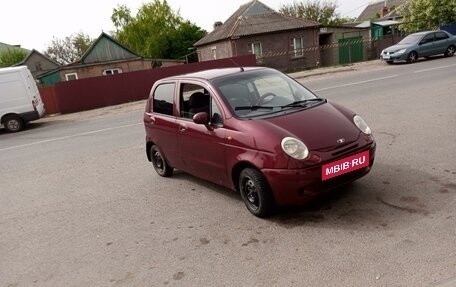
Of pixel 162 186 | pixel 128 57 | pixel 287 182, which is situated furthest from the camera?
pixel 128 57

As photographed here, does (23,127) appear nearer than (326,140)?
No

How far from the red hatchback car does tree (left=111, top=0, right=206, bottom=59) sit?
50.7 m

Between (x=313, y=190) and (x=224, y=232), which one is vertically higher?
(x=313, y=190)

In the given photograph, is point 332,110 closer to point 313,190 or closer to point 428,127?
point 313,190

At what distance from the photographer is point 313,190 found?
4012 mm

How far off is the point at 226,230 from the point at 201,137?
→ 4.15 ft

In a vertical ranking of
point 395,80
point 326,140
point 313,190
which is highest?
point 326,140

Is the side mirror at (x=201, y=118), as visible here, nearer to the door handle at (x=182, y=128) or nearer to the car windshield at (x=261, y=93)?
the car windshield at (x=261, y=93)

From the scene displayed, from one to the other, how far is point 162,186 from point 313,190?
8.67 ft

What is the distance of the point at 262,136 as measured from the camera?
413 centimetres

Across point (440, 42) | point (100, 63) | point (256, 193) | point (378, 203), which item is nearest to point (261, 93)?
point (256, 193)

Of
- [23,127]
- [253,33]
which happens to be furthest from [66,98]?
[253,33]

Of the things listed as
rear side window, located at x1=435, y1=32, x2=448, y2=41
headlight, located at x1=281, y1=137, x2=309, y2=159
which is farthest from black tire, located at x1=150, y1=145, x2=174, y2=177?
rear side window, located at x1=435, y1=32, x2=448, y2=41

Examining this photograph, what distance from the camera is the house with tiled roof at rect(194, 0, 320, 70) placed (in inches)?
1286
